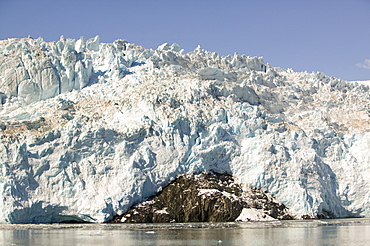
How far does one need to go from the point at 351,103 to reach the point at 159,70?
98.1 feet

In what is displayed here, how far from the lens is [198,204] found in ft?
168

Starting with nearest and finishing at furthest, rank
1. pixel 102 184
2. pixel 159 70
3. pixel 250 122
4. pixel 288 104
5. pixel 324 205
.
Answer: pixel 102 184
pixel 324 205
pixel 250 122
pixel 159 70
pixel 288 104

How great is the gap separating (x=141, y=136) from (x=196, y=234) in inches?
646

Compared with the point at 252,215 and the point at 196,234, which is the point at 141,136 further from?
the point at 196,234

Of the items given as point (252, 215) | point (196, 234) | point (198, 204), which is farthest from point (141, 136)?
point (196, 234)

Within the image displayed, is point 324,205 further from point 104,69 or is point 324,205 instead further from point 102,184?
point 104,69

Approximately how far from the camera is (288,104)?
73.6m

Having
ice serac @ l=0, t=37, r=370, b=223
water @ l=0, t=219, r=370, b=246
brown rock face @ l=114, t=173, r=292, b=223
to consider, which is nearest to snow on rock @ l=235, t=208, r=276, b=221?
ice serac @ l=0, t=37, r=370, b=223

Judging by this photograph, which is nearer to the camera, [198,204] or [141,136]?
[198,204]

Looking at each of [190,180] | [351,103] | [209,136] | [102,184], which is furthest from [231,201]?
[351,103]

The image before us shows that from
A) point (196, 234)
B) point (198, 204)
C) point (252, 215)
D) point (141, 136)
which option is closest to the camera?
point (196, 234)

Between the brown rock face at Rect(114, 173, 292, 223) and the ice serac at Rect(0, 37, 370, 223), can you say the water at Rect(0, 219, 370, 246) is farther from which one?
the ice serac at Rect(0, 37, 370, 223)

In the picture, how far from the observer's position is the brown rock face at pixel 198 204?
166ft

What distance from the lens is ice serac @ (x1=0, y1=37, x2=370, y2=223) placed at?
162 ft
